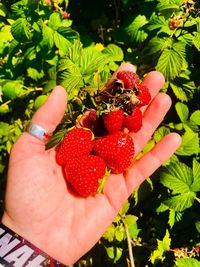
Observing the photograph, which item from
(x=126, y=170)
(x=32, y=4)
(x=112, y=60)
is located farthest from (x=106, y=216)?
(x=32, y=4)

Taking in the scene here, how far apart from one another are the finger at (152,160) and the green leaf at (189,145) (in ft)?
0.53

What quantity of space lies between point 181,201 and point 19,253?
816mm

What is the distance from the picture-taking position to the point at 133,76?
7.76 feet

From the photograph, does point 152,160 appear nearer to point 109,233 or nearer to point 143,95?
point 143,95

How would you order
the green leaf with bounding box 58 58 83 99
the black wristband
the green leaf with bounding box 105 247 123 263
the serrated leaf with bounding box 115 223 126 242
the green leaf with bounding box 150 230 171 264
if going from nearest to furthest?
1. the black wristband
2. the green leaf with bounding box 58 58 83 99
3. the green leaf with bounding box 150 230 171 264
4. the serrated leaf with bounding box 115 223 126 242
5. the green leaf with bounding box 105 247 123 263

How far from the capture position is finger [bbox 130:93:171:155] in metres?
2.50

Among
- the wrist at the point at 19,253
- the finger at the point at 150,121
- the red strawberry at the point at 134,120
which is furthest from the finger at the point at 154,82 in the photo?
the wrist at the point at 19,253

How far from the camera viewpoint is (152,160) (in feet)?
7.94

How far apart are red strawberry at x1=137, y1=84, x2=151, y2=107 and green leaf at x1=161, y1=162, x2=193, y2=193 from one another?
0.35 metres

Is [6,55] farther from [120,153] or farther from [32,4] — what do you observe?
[120,153]

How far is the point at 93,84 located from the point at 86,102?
11 cm

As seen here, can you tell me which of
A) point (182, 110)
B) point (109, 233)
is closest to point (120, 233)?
point (109, 233)

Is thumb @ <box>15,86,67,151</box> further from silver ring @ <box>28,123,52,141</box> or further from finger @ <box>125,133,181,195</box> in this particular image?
finger @ <box>125,133,181,195</box>

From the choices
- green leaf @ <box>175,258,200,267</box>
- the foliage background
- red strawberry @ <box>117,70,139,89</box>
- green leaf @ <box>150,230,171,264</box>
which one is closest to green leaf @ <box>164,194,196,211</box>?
the foliage background
